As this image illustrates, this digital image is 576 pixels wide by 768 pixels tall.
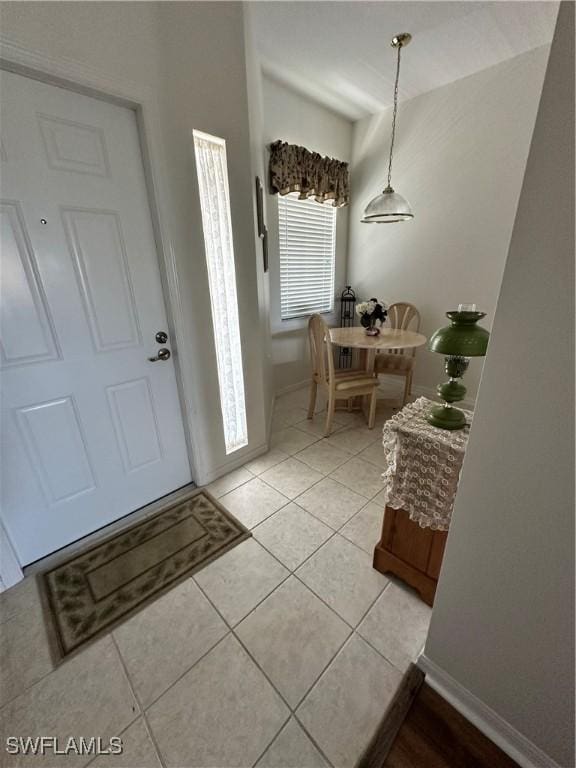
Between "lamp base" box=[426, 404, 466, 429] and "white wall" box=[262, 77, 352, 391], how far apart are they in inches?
89.2

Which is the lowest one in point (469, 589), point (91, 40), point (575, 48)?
point (469, 589)

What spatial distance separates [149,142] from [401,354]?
8.63 ft

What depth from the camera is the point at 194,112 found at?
149cm

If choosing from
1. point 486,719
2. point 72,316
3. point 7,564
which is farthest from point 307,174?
point 486,719

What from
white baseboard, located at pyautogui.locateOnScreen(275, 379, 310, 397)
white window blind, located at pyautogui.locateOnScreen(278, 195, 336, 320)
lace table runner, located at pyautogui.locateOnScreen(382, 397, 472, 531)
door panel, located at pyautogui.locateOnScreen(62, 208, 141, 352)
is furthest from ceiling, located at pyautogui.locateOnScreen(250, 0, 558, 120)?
white baseboard, located at pyautogui.locateOnScreen(275, 379, 310, 397)

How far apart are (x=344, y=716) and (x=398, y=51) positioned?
150 inches

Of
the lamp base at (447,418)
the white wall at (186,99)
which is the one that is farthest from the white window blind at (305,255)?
the lamp base at (447,418)

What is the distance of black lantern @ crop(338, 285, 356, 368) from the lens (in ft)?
12.4

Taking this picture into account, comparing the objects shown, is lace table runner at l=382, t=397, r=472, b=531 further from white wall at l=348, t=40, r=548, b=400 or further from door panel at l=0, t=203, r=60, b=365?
white wall at l=348, t=40, r=548, b=400

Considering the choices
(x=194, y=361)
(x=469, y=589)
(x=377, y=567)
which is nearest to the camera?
(x=469, y=589)

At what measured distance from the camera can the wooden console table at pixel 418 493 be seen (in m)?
1.05

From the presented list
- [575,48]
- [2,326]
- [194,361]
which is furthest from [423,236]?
[2,326]

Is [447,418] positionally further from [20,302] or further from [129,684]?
[20,302]

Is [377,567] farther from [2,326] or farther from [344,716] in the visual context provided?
[2,326]
